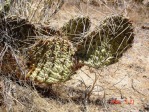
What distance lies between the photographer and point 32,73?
297cm

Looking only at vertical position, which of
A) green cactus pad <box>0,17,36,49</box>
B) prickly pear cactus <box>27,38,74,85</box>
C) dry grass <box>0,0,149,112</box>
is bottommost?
dry grass <box>0,0,149,112</box>

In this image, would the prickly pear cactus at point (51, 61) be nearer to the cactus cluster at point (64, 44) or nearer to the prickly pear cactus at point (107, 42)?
the cactus cluster at point (64, 44)

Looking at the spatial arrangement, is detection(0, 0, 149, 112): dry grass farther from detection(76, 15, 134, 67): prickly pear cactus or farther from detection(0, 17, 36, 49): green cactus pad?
detection(76, 15, 134, 67): prickly pear cactus

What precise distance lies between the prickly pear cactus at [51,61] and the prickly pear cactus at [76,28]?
16cm

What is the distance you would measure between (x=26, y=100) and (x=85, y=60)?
25.4 inches

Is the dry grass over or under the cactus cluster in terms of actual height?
under

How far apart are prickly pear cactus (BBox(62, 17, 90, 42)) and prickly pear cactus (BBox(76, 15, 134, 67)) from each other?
79mm

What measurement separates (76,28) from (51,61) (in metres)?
0.37

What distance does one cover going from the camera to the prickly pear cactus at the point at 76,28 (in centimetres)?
298

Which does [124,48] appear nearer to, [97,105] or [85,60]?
[85,60]

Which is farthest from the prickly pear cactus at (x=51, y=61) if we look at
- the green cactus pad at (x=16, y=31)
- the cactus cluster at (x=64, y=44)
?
the green cactus pad at (x=16, y=31)

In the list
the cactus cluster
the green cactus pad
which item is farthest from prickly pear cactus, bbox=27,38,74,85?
the green cactus pad

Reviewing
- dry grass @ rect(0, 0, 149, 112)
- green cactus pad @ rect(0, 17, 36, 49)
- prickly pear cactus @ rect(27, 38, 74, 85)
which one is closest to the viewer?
green cactus pad @ rect(0, 17, 36, 49)

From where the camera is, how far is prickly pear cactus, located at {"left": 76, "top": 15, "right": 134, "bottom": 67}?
3.01 metres
